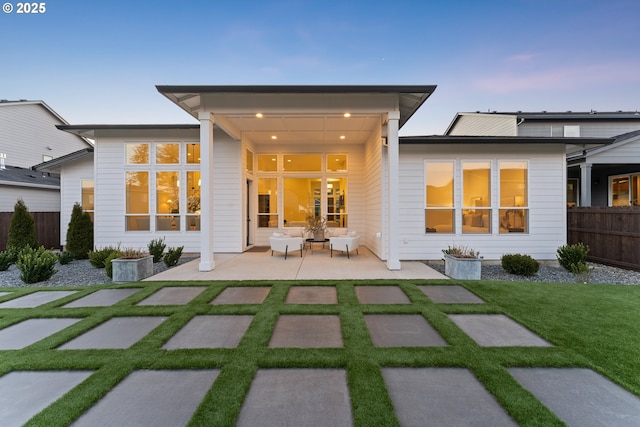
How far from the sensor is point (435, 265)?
7.26 m

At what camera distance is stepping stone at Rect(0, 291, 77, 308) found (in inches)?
162

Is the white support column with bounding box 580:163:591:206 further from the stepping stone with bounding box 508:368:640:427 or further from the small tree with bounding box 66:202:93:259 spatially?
the small tree with bounding box 66:202:93:259

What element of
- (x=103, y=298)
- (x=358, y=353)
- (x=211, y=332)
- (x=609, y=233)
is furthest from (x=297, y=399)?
(x=609, y=233)

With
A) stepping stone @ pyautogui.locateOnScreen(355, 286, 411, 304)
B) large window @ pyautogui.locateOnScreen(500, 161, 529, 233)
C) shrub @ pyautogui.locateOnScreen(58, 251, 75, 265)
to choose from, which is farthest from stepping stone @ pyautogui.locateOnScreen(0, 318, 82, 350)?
large window @ pyautogui.locateOnScreen(500, 161, 529, 233)

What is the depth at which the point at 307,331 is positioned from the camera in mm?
3125

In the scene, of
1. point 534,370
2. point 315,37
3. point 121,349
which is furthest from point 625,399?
point 315,37

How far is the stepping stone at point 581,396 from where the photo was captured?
1.79 meters

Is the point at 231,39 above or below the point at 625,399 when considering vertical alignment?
above

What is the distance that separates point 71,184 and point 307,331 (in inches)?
434

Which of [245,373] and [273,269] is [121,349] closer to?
[245,373]

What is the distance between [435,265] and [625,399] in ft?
17.6

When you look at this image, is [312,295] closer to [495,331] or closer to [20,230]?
[495,331]

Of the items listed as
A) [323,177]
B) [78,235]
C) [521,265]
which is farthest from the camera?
[323,177]

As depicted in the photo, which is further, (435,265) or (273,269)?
(435,265)
